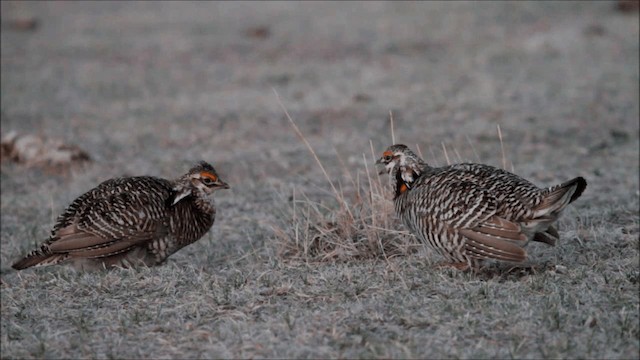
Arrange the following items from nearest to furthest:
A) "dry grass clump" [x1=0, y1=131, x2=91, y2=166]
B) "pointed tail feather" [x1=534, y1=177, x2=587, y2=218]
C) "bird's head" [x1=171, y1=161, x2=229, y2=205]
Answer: "pointed tail feather" [x1=534, y1=177, x2=587, y2=218], "bird's head" [x1=171, y1=161, x2=229, y2=205], "dry grass clump" [x1=0, y1=131, x2=91, y2=166]

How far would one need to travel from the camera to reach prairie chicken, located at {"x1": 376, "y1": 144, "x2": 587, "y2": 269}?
4.83 m

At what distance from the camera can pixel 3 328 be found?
463 cm

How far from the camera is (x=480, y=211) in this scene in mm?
4953

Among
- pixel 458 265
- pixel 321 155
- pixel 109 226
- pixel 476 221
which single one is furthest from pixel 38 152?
pixel 476 221

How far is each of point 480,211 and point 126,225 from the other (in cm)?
231

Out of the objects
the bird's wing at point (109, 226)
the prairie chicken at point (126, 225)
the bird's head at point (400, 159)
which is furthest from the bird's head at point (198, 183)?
the bird's head at point (400, 159)

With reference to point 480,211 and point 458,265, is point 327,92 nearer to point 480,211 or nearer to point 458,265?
point 458,265

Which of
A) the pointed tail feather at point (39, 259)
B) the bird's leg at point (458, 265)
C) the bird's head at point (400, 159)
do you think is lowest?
the bird's leg at point (458, 265)

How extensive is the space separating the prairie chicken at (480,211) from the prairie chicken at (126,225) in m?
1.58

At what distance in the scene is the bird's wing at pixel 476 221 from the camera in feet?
15.9

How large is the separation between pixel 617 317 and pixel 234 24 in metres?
20.9

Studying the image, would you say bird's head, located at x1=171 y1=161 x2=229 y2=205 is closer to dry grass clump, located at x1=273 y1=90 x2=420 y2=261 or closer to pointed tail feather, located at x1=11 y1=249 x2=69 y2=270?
dry grass clump, located at x1=273 y1=90 x2=420 y2=261

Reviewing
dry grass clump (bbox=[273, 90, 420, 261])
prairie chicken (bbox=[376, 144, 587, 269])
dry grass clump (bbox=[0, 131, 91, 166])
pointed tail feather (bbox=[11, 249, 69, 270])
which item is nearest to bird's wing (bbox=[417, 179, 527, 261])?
prairie chicken (bbox=[376, 144, 587, 269])

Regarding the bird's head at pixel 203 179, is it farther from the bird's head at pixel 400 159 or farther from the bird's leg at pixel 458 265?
the bird's leg at pixel 458 265
